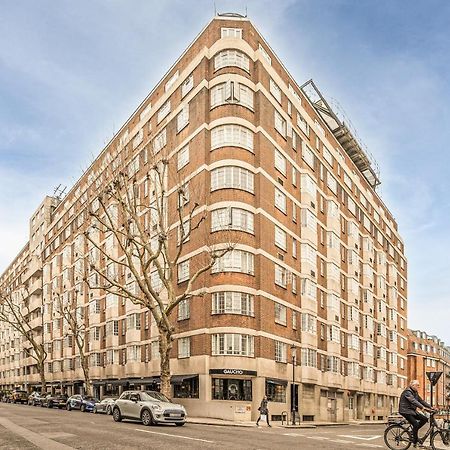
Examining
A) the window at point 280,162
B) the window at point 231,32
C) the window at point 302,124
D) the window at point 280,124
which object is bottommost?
the window at point 280,162

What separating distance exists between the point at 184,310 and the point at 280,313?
718cm

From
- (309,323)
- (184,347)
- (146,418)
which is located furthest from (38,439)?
(309,323)

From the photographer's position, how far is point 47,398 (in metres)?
54.8

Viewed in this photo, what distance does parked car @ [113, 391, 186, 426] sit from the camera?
23688 millimetres

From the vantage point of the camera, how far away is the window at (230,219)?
40.9 meters

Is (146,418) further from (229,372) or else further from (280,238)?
(280,238)

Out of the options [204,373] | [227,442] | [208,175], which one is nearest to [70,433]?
[227,442]

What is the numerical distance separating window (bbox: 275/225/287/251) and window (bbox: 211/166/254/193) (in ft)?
15.6

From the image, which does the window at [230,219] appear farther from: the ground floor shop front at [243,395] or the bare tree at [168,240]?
the ground floor shop front at [243,395]

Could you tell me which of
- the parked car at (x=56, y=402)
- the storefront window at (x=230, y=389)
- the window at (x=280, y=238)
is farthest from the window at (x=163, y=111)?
the parked car at (x=56, y=402)

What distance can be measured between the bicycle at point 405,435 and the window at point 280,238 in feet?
96.3

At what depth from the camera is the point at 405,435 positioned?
15461mm

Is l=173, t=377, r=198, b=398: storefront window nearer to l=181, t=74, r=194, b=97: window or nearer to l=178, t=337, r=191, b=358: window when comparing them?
l=178, t=337, r=191, b=358: window

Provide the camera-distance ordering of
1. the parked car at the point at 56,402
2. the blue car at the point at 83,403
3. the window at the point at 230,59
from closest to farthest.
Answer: the window at the point at 230,59 < the blue car at the point at 83,403 < the parked car at the point at 56,402
